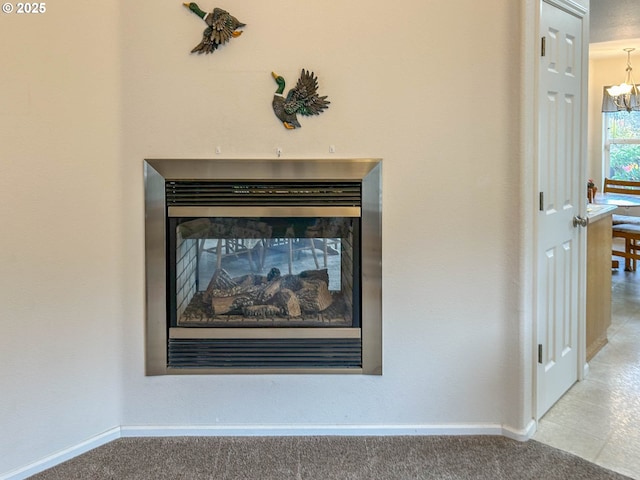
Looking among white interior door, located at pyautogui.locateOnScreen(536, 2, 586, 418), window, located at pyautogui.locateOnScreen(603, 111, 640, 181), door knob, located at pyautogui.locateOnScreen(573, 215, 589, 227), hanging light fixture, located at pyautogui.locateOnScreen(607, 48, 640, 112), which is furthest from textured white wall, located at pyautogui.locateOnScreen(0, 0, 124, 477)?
window, located at pyautogui.locateOnScreen(603, 111, 640, 181)

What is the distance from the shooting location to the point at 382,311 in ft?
7.89

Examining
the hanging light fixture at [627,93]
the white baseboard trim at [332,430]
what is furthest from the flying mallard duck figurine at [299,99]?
the hanging light fixture at [627,93]

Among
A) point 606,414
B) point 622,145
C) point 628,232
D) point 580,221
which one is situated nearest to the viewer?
point 606,414

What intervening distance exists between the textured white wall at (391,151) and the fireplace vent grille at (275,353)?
70mm

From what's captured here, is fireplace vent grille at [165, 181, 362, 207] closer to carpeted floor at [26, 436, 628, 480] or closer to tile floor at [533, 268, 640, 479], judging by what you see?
carpeted floor at [26, 436, 628, 480]

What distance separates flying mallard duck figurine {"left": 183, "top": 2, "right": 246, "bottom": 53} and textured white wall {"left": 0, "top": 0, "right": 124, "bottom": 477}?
36 cm

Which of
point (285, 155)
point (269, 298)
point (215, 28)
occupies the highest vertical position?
point (215, 28)

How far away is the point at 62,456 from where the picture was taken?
2.21 meters

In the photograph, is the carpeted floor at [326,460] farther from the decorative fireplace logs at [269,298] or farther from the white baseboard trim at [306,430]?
the decorative fireplace logs at [269,298]

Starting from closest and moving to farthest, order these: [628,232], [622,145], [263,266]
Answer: [263,266], [628,232], [622,145]

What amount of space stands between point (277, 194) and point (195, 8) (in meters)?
0.87

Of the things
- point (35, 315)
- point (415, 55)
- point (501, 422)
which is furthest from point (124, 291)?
point (501, 422)

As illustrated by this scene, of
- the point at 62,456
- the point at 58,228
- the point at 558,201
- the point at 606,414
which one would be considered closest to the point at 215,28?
the point at 58,228

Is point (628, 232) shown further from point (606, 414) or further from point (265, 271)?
point (265, 271)
